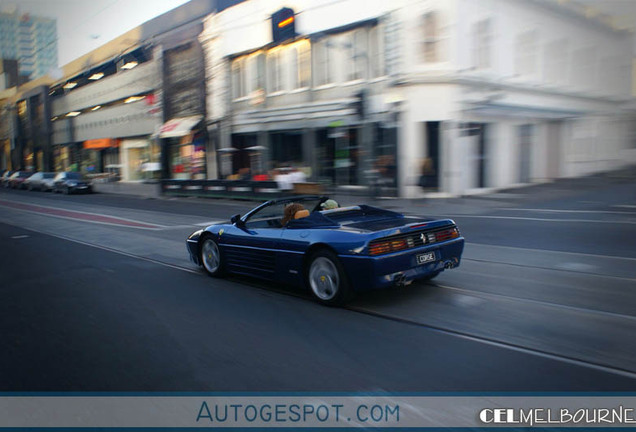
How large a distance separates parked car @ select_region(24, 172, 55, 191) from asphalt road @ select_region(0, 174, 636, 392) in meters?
28.7

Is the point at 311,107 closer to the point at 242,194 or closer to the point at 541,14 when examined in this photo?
the point at 242,194

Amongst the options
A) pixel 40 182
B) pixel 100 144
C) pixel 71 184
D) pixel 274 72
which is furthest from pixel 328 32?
pixel 100 144

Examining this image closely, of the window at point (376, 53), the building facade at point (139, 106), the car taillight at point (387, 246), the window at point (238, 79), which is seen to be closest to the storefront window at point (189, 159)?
the building facade at point (139, 106)

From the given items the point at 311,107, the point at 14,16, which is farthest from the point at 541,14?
the point at 14,16

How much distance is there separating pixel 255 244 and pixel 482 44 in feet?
54.7

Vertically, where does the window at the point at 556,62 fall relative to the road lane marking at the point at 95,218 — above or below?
above

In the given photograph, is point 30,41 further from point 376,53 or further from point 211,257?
point 211,257

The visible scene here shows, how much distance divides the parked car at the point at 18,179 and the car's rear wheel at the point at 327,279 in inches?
1578

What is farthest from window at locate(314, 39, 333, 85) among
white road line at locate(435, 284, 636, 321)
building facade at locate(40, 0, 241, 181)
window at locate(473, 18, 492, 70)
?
white road line at locate(435, 284, 636, 321)

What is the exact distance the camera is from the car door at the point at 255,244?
628 centimetres

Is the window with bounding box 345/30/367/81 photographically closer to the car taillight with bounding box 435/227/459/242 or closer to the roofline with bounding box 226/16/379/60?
the roofline with bounding box 226/16/379/60

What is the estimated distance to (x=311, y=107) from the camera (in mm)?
23750

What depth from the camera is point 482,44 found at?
65.6 feet

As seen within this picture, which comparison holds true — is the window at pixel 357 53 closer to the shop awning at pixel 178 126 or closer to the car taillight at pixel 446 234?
the shop awning at pixel 178 126
